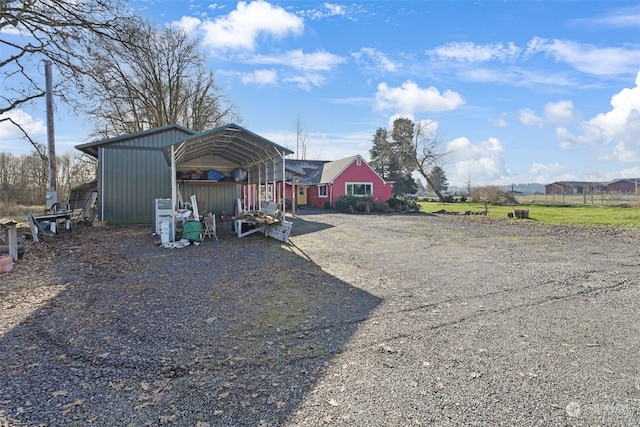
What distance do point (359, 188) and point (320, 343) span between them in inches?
1056

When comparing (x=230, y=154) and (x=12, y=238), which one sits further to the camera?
(x=230, y=154)

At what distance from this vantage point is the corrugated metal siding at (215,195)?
55.1 feet

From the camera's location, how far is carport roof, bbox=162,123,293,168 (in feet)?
34.8

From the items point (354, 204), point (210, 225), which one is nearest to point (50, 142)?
point (210, 225)

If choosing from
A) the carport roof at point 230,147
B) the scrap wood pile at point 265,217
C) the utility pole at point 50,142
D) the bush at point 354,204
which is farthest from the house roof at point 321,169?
the utility pole at point 50,142

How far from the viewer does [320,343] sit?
376cm

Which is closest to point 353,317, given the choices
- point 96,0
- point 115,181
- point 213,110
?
point 96,0

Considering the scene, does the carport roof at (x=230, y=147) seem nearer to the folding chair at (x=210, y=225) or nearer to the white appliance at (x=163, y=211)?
the white appliance at (x=163, y=211)

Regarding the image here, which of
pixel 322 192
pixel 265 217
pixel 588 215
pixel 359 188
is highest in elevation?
pixel 359 188

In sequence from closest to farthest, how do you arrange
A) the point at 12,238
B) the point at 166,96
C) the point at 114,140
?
the point at 12,238
the point at 114,140
the point at 166,96

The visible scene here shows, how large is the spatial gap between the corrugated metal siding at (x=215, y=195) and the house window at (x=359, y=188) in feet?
42.6

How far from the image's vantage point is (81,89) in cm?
1212

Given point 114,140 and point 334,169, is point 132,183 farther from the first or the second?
point 334,169

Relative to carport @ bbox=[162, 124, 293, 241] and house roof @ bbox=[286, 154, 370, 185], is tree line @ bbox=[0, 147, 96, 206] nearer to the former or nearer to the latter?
carport @ bbox=[162, 124, 293, 241]
